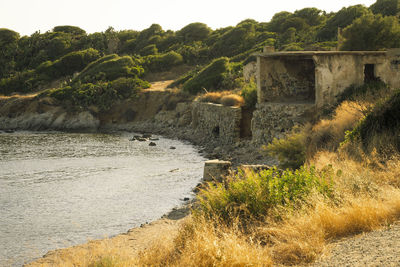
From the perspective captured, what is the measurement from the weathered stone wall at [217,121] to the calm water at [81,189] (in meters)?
2.41

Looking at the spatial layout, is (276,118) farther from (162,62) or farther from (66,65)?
(66,65)

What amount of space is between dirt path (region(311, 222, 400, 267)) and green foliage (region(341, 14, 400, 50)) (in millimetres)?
25974

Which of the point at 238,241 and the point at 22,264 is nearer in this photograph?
the point at 238,241

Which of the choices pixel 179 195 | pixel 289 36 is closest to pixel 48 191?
pixel 179 195

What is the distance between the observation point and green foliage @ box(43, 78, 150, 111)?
47312 millimetres

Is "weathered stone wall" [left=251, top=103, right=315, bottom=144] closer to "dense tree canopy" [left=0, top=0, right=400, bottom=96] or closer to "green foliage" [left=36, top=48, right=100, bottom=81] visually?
"dense tree canopy" [left=0, top=0, right=400, bottom=96]

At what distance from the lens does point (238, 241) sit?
6828mm

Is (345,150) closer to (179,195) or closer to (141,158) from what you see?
(179,195)

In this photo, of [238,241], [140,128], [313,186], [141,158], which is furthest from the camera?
[140,128]

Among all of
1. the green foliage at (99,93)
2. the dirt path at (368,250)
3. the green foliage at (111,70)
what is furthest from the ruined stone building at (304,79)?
the green foliage at (111,70)

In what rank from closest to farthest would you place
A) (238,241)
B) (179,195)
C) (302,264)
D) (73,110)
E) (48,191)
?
1. (302,264)
2. (238,241)
3. (179,195)
4. (48,191)
5. (73,110)

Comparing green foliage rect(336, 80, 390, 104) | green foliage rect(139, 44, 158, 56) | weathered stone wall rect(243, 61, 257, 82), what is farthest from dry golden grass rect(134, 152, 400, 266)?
green foliage rect(139, 44, 158, 56)

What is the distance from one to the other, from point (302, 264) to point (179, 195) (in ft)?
39.2

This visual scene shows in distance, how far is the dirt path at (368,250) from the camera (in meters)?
5.54
